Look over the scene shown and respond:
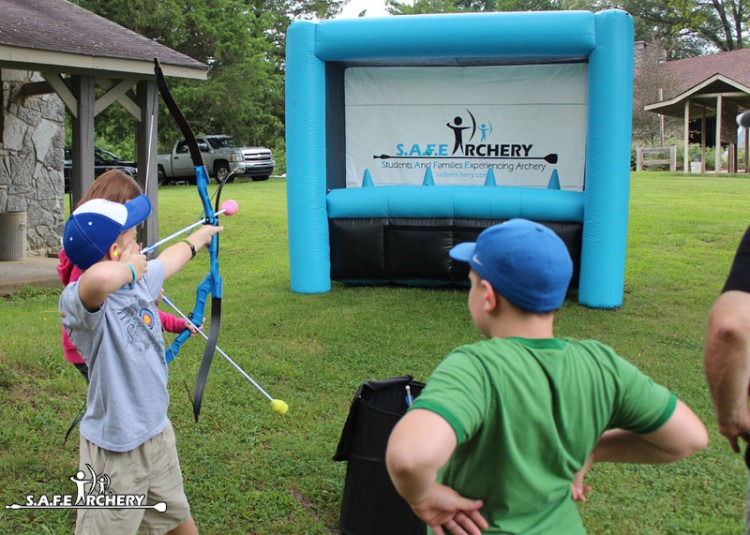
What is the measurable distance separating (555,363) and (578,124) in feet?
22.5

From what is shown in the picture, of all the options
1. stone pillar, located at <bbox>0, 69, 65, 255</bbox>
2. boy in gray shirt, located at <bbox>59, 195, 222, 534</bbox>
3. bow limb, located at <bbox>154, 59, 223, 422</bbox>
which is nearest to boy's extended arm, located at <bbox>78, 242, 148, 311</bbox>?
boy in gray shirt, located at <bbox>59, 195, 222, 534</bbox>

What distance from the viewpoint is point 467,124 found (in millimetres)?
8383

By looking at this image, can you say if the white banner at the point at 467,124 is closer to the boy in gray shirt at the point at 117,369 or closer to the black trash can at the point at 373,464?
the black trash can at the point at 373,464

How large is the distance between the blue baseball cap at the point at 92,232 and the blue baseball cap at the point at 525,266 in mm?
1236

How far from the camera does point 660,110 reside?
24.4 metres

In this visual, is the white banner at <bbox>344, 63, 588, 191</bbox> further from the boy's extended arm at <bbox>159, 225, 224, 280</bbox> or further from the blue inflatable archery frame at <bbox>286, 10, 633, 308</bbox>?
the boy's extended arm at <bbox>159, 225, 224, 280</bbox>

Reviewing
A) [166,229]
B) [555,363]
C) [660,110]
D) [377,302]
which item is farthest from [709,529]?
[660,110]

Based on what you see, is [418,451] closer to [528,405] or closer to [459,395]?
[459,395]

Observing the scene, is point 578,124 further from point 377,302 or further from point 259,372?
point 259,372

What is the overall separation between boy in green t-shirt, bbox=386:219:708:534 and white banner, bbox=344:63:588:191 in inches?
265

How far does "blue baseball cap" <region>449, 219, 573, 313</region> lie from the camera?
150cm

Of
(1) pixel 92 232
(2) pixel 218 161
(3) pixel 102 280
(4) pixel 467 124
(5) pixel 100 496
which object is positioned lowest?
(5) pixel 100 496

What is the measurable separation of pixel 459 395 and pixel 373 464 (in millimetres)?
1718

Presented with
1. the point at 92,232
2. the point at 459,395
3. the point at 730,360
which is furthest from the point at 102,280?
the point at 730,360
